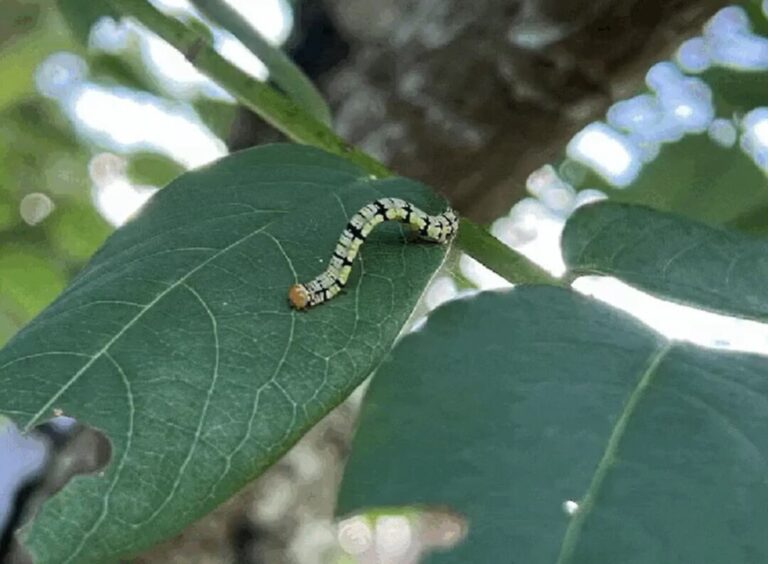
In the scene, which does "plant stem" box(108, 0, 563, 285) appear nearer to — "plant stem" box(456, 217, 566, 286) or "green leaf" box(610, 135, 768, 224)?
"plant stem" box(456, 217, 566, 286)

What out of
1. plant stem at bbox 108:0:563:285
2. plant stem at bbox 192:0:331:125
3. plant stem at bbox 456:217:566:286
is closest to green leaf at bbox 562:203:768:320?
plant stem at bbox 456:217:566:286

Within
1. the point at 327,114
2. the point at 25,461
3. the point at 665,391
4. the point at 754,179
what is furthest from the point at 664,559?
the point at 25,461

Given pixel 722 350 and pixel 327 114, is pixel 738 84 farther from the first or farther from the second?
pixel 722 350

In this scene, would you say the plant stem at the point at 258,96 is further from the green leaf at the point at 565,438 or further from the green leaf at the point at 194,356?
the green leaf at the point at 565,438

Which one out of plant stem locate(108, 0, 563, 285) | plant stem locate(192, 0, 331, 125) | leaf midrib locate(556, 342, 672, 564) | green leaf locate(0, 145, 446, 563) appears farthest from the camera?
plant stem locate(192, 0, 331, 125)

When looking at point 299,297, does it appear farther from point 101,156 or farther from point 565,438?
point 101,156

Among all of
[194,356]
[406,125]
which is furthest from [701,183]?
[194,356]
